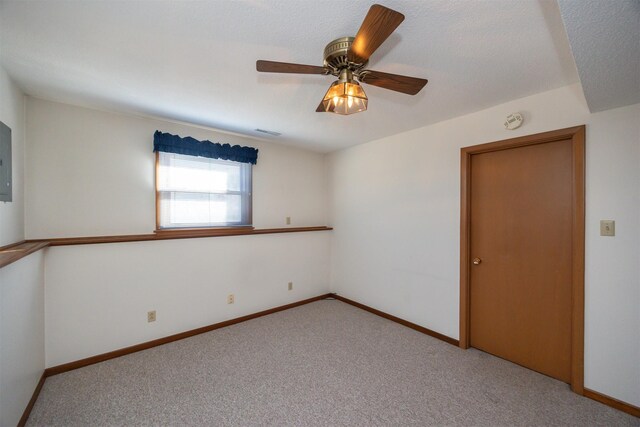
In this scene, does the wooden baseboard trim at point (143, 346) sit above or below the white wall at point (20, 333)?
below

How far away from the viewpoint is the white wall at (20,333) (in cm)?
146

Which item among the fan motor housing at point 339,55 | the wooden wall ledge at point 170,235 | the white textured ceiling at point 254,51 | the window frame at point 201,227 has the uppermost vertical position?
the white textured ceiling at point 254,51

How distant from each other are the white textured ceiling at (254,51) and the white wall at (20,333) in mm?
1303

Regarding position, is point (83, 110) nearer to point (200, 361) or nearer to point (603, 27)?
point (200, 361)

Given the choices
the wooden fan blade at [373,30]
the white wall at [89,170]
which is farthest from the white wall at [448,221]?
the white wall at [89,170]

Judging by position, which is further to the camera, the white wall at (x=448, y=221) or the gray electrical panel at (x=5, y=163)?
the white wall at (x=448, y=221)

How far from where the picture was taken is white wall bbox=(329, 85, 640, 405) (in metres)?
1.86

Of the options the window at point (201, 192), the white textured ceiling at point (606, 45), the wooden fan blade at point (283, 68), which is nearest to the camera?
the white textured ceiling at point (606, 45)

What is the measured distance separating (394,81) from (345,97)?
311 mm

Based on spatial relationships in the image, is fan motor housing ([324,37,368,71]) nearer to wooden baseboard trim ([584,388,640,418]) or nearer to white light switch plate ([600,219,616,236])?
white light switch plate ([600,219,616,236])

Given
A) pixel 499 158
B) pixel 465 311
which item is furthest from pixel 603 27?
pixel 465 311

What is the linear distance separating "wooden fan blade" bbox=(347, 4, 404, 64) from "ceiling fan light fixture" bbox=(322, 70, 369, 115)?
0.37 feet

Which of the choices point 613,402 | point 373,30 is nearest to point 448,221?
point 613,402

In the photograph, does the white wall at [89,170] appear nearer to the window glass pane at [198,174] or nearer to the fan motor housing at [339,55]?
the window glass pane at [198,174]
